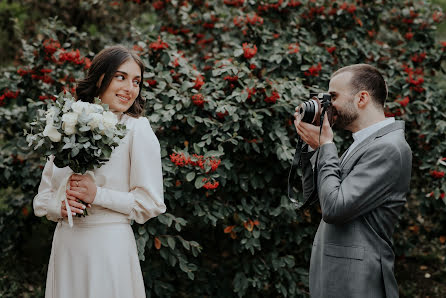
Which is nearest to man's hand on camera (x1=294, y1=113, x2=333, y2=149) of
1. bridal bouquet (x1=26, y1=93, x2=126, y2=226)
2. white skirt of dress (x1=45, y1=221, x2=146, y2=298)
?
bridal bouquet (x1=26, y1=93, x2=126, y2=226)

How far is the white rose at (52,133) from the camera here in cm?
217

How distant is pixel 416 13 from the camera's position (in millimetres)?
4586

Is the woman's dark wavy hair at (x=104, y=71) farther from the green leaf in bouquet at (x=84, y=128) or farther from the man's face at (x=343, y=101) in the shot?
the man's face at (x=343, y=101)

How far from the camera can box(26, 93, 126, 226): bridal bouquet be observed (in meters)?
2.17

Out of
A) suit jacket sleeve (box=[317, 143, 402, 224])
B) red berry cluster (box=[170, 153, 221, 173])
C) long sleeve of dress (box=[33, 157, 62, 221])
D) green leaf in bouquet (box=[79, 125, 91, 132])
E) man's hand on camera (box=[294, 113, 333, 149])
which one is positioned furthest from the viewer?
red berry cluster (box=[170, 153, 221, 173])

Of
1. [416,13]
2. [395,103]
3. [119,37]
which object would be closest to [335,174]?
[395,103]

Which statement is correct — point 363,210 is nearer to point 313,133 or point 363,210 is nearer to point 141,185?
point 313,133

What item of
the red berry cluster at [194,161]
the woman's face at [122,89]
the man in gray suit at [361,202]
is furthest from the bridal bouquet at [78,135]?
the man in gray suit at [361,202]

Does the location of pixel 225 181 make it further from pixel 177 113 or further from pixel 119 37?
pixel 119 37

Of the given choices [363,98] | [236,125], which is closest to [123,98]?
[236,125]

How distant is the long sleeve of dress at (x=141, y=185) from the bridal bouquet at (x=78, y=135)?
6.5 inches

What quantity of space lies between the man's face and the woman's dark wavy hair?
1.07 m

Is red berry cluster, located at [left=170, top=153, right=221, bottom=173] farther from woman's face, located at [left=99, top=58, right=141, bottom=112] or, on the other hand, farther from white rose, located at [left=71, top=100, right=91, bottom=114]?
white rose, located at [left=71, top=100, right=91, bottom=114]

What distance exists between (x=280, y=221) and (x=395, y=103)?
4.49 ft
